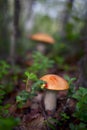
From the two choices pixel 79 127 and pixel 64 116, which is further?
pixel 64 116

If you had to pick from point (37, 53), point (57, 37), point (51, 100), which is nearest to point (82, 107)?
point (51, 100)

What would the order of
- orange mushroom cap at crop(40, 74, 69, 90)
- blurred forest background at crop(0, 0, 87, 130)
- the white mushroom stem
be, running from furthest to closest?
1. blurred forest background at crop(0, 0, 87, 130)
2. the white mushroom stem
3. orange mushroom cap at crop(40, 74, 69, 90)

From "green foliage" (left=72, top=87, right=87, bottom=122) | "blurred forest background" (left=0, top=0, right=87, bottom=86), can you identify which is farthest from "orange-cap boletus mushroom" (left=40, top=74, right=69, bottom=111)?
"blurred forest background" (left=0, top=0, right=87, bottom=86)

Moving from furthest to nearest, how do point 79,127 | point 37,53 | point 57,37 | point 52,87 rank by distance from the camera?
point 57,37
point 37,53
point 52,87
point 79,127

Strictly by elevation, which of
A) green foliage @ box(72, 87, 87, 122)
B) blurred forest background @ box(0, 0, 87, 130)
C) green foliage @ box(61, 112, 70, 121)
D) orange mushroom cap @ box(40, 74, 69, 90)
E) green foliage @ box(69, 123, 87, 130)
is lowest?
green foliage @ box(69, 123, 87, 130)

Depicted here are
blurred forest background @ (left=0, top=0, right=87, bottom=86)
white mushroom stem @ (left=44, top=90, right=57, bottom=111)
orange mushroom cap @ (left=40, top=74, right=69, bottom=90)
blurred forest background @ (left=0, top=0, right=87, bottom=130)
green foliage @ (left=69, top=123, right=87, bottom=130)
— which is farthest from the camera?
blurred forest background @ (left=0, top=0, right=87, bottom=86)

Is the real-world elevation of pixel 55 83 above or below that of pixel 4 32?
below

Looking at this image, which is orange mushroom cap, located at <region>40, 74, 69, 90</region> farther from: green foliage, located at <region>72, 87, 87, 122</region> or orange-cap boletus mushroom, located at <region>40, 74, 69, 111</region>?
green foliage, located at <region>72, 87, 87, 122</region>

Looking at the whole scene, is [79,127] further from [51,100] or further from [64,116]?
[51,100]

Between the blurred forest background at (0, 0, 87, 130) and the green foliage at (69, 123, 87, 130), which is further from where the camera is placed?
the blurred forest background at (0, 0, 87, 130)

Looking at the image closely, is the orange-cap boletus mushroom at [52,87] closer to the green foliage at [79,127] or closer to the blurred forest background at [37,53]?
the blurred forest background at [37,53]
